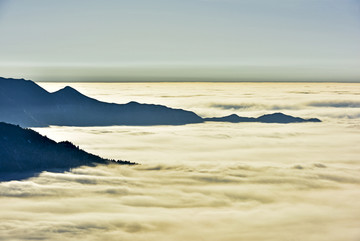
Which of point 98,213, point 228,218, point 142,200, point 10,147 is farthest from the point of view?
point 10,147

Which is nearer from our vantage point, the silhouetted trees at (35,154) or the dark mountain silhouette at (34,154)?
the dark mountain silhouette at (34,154)

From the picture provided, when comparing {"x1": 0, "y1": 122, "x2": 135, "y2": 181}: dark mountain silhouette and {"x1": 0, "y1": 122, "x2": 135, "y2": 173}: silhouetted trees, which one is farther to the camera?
{"x1": 0, "y1": 122, "x2": 135, "y2": 173}: silhouetted trees

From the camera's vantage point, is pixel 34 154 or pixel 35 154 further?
pixel 35 154

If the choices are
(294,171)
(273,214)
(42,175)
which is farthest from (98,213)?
(294,171)

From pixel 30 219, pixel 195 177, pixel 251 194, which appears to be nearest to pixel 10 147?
pixel 195 177

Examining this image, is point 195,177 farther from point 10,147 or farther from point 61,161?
point 10,147

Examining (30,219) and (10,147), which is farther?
(10,147)

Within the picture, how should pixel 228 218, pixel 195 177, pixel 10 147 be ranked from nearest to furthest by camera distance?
pixel 228 218, pixel 195 177, pixel 10 147
